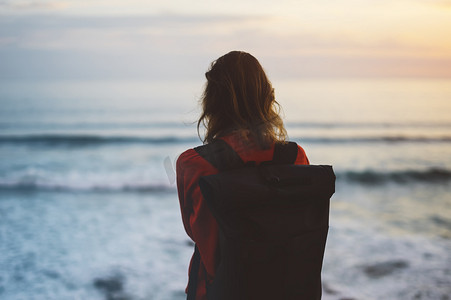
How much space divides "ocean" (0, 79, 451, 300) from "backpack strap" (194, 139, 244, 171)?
0.17 metres

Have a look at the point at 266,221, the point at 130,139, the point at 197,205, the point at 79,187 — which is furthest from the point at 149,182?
the point at 266,221

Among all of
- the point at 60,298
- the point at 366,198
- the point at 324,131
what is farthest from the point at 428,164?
the point at 60,298

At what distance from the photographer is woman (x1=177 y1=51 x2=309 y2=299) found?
1243 mm

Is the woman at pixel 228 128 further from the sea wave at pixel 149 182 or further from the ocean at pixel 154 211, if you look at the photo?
the sea wave at pixel 149 182

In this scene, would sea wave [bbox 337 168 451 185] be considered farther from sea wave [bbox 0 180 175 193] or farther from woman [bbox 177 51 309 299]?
woman [bbox 177 51 309 299]

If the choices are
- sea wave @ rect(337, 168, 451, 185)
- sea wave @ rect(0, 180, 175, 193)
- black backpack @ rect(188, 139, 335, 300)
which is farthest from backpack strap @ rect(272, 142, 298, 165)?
sea wave @ rect(337, 168, 451, 185)

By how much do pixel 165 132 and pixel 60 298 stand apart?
1218 centimetres

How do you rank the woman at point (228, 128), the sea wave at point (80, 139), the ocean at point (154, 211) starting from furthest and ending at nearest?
the sea wave at point (80, 139), the ocean at point (154, 211), the woman at point (228, 128)

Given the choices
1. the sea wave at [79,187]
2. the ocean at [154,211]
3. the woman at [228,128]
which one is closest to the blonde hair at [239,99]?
the woman at [228,128]

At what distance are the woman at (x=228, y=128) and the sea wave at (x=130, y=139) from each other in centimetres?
1237

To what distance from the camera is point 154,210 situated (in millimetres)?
6199

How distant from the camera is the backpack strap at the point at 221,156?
120cm

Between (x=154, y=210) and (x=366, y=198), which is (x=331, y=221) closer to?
(x=366, y=198)

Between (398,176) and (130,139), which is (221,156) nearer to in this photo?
(398,176)
